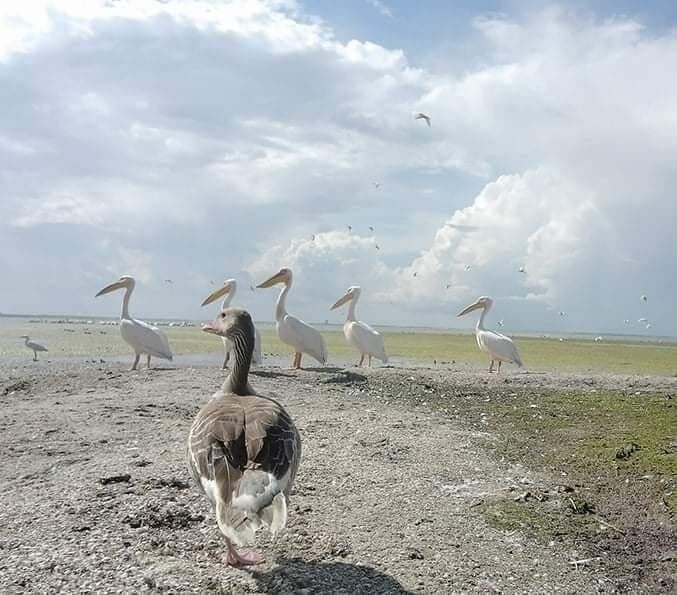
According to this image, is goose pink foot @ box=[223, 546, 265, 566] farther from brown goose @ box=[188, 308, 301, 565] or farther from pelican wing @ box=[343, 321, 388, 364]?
pelican wing @ box=[343, 321, 388, 364]

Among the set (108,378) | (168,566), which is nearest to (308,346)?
(108,378)

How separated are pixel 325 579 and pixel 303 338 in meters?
13.2

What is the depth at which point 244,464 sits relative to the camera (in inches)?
183

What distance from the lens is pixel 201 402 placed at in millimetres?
11102

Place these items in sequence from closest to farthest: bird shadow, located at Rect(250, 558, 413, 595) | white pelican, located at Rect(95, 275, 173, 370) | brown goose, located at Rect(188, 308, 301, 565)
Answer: brown goose, located at Rect(188, 308, 301, 565) < bird shadow, located at Rect(250, 558, 413, 595) < white pelican, located at Rect(95, 275, 173, 370)

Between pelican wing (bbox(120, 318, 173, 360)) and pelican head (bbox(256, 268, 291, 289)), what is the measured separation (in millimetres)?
3504

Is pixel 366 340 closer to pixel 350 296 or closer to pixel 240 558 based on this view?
pixel 350 296

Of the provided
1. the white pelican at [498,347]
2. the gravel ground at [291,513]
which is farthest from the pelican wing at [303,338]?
the gravel ground at [291,513]

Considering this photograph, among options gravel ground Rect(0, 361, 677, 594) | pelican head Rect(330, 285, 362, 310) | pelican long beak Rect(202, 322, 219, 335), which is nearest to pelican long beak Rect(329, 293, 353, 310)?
pelican head Rect(330, 285, 362, 310)

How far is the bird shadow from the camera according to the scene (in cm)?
469

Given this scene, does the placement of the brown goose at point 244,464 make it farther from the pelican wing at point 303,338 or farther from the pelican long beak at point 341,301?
the pelican long beak at point 341,301

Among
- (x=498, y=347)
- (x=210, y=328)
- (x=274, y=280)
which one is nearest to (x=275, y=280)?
(x=274, y=280)

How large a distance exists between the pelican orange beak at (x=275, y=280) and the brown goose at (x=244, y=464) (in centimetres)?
1429

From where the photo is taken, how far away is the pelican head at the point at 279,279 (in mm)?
20031
